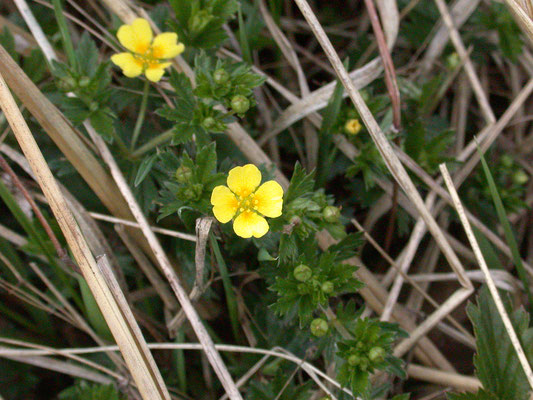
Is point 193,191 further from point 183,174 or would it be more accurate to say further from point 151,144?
point 151,144

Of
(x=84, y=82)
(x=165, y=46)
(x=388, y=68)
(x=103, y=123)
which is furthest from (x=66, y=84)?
(x=388, y=68)

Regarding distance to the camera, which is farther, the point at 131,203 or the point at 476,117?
the point at 476,117

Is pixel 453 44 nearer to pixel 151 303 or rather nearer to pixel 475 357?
pixel 475 357

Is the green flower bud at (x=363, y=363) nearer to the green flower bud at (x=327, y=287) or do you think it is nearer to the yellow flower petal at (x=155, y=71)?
the green flower bud at (x=327, y=287)

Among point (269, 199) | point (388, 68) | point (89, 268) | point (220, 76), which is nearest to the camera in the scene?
point (89, 268)

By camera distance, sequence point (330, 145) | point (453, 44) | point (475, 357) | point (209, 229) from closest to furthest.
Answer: point (209, 229), point (475, 357), point (330, 145), point (453, 44)

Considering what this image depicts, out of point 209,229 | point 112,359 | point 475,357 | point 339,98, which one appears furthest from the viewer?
point 339,98

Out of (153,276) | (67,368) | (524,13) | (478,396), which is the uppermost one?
(524,13)

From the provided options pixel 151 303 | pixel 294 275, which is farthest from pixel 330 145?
pixel 151 303
